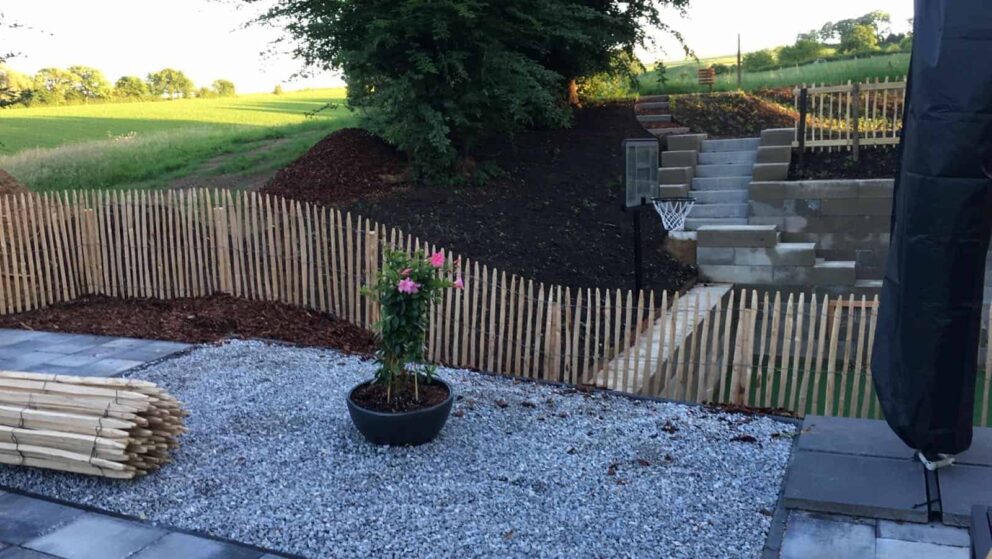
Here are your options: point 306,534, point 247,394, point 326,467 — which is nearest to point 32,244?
point 247,394

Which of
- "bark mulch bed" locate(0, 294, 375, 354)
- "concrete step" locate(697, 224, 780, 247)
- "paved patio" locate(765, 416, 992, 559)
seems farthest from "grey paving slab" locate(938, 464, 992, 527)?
"concrete step" locate(697, 224, 780, 247)

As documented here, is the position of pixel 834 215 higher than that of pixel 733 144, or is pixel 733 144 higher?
pixel 733 144

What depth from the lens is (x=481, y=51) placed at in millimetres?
10195

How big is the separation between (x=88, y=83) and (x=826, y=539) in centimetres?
5915

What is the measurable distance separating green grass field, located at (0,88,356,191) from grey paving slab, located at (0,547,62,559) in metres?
10.5

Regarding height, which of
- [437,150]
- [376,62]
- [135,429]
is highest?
[376,62]

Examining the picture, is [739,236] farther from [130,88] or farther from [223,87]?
[223,87]

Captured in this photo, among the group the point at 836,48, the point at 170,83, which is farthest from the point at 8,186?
the point at 170,83

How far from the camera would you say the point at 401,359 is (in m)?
4.79

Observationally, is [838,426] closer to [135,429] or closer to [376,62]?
[135,429]

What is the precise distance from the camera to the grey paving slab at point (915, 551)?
10.7 feet

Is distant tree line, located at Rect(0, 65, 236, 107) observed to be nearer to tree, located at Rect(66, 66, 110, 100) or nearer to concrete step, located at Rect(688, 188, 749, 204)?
tree, located at Rect(66, 66, 110, 100)

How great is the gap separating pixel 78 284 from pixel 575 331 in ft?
20.9

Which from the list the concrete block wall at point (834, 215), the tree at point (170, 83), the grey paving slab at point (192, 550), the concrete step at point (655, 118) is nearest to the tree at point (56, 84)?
the tree at point (170, 83)
